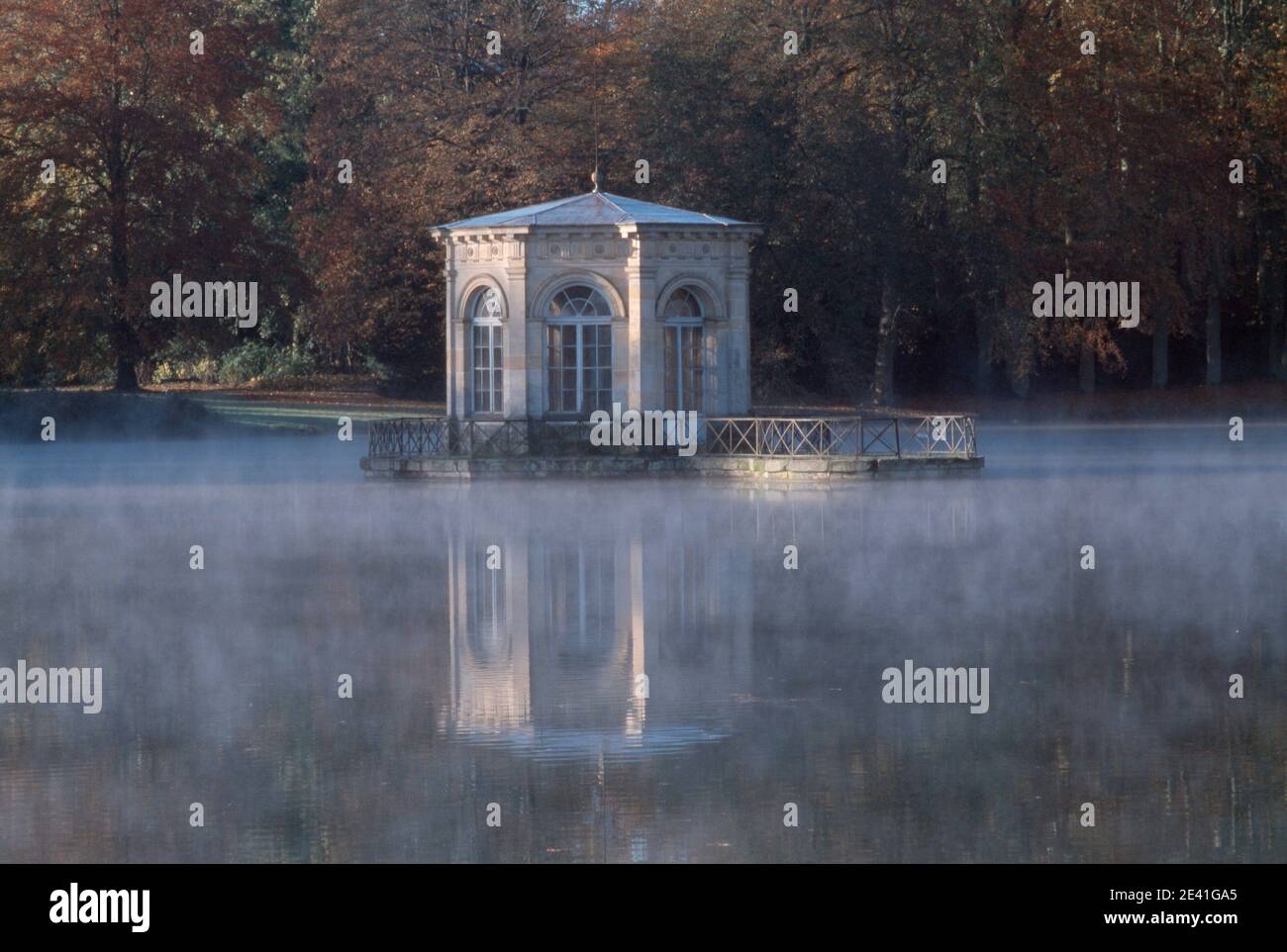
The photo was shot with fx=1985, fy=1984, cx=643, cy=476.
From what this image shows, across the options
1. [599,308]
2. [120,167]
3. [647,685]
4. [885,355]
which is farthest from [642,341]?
[885,355]

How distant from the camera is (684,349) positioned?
126ft

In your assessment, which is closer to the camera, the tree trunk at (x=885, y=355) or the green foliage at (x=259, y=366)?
the tree trunk at (x=885, y=355)

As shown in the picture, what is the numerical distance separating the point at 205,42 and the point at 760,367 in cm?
1857

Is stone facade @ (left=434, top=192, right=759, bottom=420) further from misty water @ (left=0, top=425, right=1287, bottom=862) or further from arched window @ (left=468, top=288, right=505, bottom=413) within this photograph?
misty water @ (left=0, top=425, right=1287, bottom=862)

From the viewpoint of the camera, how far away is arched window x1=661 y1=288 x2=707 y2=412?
38.2 meters

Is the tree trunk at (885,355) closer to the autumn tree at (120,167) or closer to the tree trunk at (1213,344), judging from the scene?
the tree trunk at (1213,344)

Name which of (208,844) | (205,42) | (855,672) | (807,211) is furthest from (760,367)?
(208,844)

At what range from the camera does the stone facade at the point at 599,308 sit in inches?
1473

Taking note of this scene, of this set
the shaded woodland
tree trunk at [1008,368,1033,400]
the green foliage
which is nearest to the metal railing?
the shaded woodland

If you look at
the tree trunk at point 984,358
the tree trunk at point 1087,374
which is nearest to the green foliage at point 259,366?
the tree trunk at point 984,358

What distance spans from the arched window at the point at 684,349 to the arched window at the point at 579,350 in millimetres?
1159

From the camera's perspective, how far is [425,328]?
193 feet
